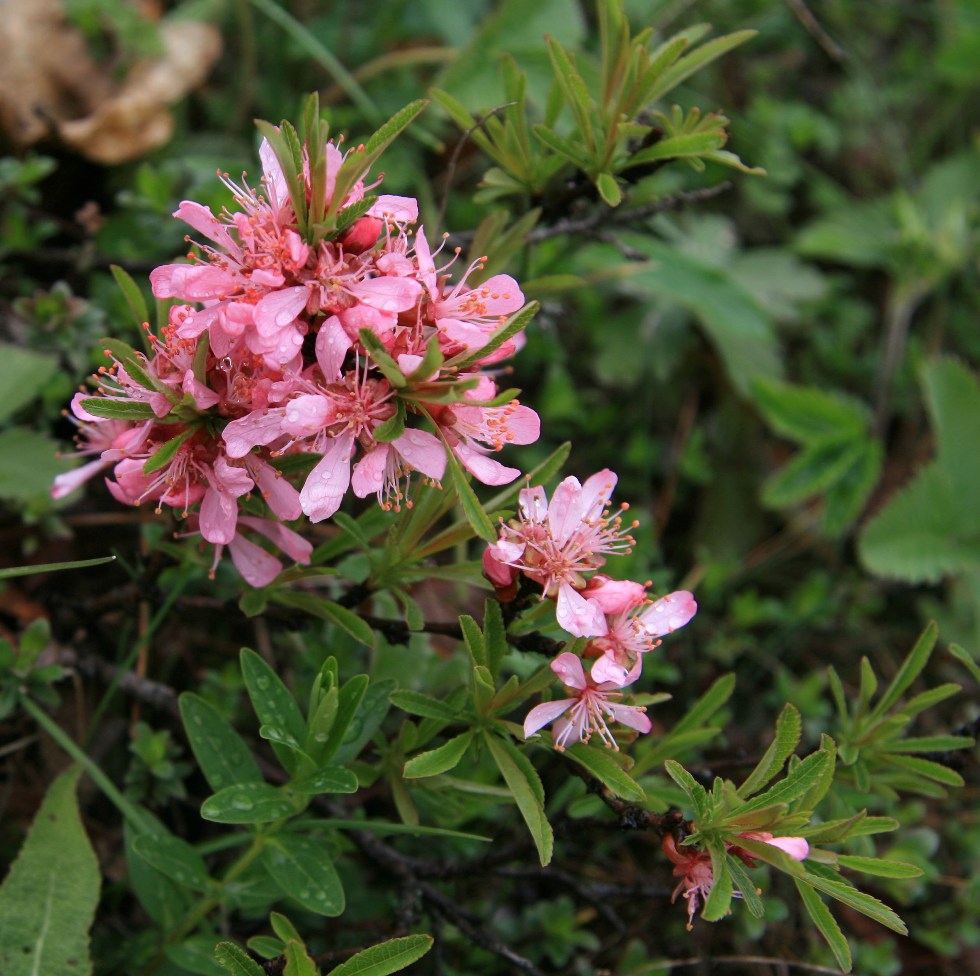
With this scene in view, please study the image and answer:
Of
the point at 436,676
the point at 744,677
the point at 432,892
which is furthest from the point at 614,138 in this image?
the point at 744,677

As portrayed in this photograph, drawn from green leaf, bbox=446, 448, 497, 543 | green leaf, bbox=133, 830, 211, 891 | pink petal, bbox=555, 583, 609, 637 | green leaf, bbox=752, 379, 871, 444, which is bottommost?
green leaf, bbox=752, 379, 871, 444

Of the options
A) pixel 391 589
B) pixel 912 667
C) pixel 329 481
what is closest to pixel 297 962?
pixel 391 589

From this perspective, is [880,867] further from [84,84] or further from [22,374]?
[84,84]

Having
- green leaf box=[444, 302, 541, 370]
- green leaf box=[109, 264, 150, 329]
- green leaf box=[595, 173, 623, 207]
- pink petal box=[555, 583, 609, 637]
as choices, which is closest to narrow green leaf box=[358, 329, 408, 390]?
green leaf box=[444, 302, 541, 370]

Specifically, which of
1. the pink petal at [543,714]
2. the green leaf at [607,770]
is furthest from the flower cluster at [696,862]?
the pink petal at [543,714]

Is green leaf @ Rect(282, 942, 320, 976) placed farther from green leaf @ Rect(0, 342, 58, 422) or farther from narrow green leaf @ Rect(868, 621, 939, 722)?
green leaf @ Rect(0, 342, 58, 422)
